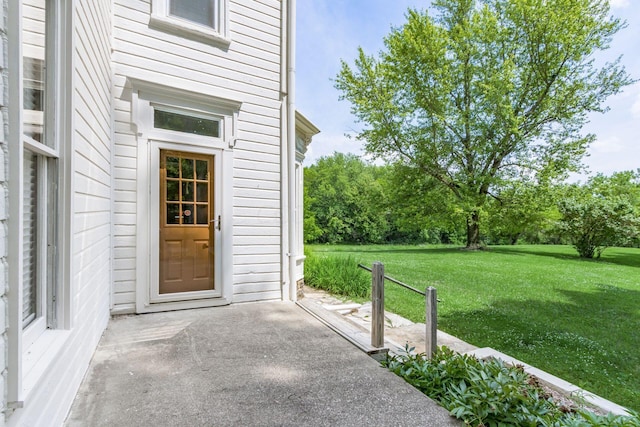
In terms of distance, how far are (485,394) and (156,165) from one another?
11.5 ft

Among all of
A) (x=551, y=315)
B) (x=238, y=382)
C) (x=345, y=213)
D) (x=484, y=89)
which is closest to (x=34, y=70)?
(x=238, y=382)

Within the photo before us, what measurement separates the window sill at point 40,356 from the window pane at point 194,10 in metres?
3.57

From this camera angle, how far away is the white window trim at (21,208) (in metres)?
1.06

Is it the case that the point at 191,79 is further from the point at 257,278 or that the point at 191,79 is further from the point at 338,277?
the point at 338,277

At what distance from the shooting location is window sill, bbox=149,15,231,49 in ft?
11.8

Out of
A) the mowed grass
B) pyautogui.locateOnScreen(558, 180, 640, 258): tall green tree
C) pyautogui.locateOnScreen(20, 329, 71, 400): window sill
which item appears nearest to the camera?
pyautogui.locateOnScreen(20, 329, 71, 400): window sill

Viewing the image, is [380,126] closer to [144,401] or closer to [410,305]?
[410,305]

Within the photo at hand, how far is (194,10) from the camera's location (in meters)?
3.88

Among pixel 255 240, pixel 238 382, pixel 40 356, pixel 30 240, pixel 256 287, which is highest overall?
pixel 30 240

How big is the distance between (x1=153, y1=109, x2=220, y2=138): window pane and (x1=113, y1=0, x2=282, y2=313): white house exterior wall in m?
0.26

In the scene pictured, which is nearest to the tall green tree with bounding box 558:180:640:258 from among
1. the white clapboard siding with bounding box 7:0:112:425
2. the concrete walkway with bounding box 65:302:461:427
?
the concrete walkway with bounding box 65:302:461:427

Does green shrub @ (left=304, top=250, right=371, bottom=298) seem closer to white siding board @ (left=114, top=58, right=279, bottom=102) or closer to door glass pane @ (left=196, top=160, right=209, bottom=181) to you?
door glass pane @ (left=196, top=160, right=209, bottom=181)

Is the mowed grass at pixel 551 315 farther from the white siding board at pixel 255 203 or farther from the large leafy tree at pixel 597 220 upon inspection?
the large leafy tree at pixel 597 220

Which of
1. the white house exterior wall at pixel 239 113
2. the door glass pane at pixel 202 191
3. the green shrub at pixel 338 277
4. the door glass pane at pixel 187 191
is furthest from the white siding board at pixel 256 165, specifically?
the green shrub at pixel 338 277
